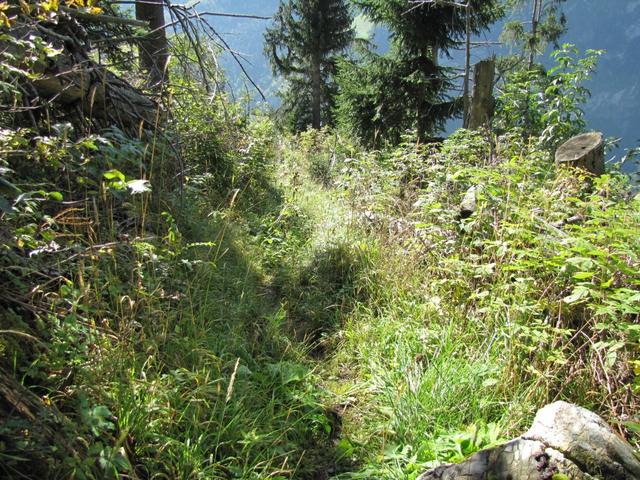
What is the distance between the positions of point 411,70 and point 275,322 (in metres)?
9.39

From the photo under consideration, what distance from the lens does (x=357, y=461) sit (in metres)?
2.28

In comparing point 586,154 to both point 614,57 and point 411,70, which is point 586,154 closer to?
point 411,70

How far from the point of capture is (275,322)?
123 inches

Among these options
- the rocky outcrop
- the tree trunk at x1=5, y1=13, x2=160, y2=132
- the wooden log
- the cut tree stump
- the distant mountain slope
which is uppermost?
the distant mountain slope

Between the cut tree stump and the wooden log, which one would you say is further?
the wooden log

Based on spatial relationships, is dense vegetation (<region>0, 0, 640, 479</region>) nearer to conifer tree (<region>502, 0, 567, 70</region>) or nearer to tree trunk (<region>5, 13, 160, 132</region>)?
tree trunk (<region>5, 13, 160, 132</region>)

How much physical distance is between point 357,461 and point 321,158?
23.5 feet

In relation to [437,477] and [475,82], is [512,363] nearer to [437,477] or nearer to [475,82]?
[437,477]

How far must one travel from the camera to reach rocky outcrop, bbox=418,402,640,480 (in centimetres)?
169

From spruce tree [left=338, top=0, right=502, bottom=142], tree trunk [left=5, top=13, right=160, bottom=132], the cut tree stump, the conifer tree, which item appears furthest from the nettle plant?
the conifer tree

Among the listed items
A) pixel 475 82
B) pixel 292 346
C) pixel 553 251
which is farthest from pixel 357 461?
pixel 475 82

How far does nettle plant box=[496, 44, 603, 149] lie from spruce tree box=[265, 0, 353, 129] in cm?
1435

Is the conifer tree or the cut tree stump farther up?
the conifer tree

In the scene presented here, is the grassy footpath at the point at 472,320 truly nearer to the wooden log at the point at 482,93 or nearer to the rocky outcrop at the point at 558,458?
the rocky outcrop at the point at 558,458
